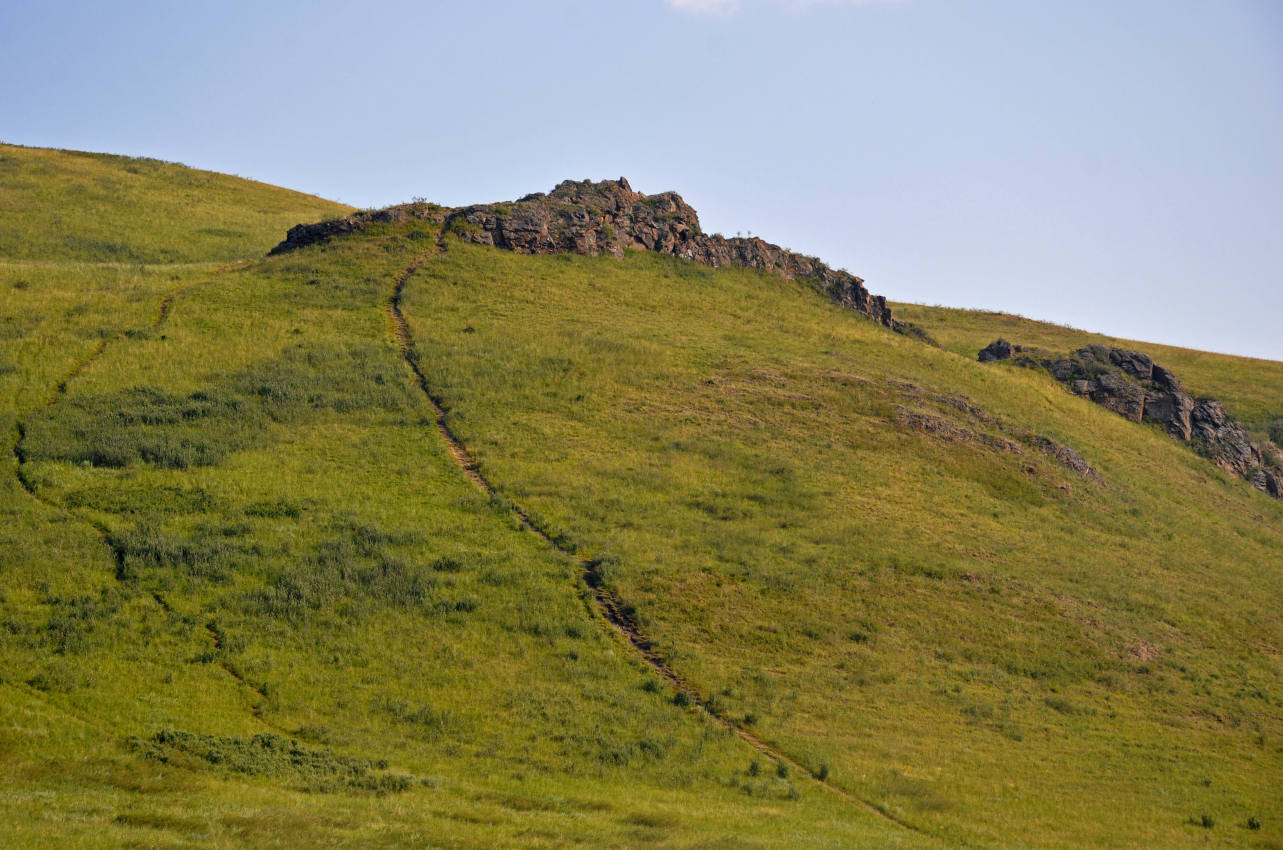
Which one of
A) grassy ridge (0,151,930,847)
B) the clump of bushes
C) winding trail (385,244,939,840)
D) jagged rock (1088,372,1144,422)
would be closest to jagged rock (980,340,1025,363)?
jagged rock (1088,372,1144,422)

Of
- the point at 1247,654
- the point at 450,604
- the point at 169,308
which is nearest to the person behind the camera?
the point at 450,604

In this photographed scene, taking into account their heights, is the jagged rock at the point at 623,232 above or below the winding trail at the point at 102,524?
above

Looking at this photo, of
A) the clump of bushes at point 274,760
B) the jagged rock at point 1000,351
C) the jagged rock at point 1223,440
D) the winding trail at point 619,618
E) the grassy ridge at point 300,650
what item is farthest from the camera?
the jagged rock at point 1000,351

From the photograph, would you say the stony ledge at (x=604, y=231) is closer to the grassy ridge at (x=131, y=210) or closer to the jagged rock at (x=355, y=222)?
the jagged rock at (x=355, y=222)

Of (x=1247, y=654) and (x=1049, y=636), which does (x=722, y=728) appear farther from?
(x=1247, y=654)

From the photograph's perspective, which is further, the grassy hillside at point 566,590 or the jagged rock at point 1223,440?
the jagged rock at point 1223,440

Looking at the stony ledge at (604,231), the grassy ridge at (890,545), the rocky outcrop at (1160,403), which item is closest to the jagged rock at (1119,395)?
the rocky outcrop at (1160,403)

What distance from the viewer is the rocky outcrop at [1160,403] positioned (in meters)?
65.6

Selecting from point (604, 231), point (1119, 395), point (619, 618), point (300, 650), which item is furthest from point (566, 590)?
point (1119, 395)

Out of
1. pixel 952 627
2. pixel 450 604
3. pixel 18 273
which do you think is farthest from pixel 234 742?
pixel 18 273

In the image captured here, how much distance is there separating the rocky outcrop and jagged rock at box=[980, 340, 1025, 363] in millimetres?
1995

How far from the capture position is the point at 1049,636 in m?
33.9

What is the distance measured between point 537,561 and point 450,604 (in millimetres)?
3980

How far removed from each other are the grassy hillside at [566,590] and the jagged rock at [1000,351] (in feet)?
57.0
